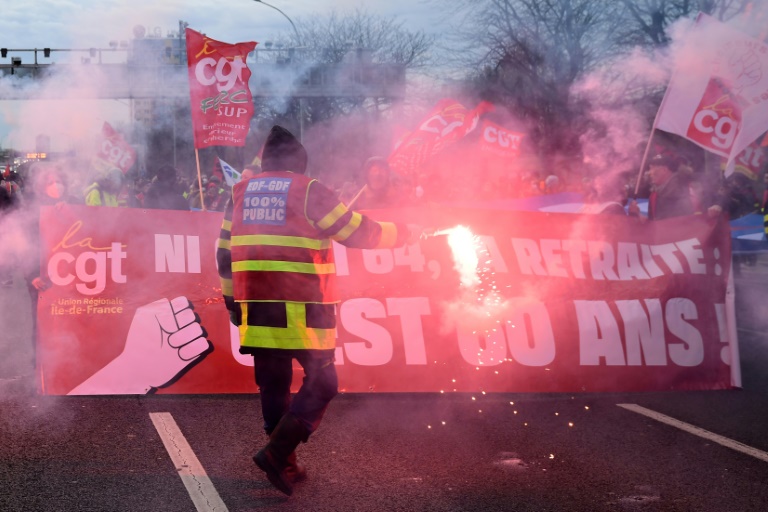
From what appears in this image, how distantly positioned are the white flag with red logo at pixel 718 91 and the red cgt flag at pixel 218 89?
430cm

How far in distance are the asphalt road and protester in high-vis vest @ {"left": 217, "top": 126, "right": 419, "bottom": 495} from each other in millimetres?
368

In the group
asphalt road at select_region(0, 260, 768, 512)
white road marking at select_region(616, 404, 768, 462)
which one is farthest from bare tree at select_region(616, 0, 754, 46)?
asphalt road at select_region(0, 260, 768, 512)

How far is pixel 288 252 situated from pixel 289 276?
12 centimetres

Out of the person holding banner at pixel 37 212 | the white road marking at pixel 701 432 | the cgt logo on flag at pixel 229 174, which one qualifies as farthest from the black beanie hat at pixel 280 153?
the cgt logo on flag at pixel 229 174

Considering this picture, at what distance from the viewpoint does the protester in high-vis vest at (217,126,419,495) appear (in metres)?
4.30

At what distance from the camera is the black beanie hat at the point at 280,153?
14.5 ft

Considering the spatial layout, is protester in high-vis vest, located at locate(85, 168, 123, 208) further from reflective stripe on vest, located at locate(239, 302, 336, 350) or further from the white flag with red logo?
the white flag with red logo

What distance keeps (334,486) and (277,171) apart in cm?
158

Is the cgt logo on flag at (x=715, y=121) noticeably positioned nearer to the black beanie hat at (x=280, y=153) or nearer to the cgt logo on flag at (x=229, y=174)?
the black beanie hat at (x=280, y=153)

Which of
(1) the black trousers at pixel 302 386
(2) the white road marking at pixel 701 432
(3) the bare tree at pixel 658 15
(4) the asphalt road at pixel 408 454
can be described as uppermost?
(3) the bare tree at pixel 658 15

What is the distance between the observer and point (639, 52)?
37.6ft

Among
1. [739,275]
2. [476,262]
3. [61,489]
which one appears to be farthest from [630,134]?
[61,489]

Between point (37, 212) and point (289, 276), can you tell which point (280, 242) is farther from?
point (37, 212)

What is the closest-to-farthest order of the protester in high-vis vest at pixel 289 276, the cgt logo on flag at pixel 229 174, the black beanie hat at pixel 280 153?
the protester in high-vis vest at pixel 289 276 → the black beanie hat at pixel 280 153 → the cgt logo on flag at pixel 229 174
